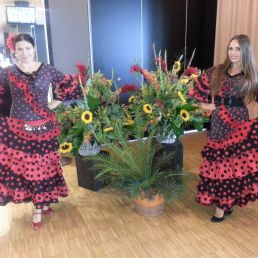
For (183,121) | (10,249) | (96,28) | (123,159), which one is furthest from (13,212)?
(96,28)

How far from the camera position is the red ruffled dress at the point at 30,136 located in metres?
2.03

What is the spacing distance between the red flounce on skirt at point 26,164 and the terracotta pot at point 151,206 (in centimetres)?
66

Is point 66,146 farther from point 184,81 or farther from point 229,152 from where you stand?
point 229,152

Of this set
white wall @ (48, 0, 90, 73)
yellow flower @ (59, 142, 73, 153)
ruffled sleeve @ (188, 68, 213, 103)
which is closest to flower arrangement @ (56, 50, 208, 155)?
yellow flower @ (59, 142, 73, 153)

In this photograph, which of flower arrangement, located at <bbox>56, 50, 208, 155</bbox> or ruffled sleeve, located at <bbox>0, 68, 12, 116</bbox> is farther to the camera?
flower arrangement, located at <bbox>56, 50, 208, 155</bbox>

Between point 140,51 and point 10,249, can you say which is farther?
point 140,51

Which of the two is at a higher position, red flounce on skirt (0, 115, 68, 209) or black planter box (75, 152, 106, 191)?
red flounce on skirt (0, 115, 68, 209)

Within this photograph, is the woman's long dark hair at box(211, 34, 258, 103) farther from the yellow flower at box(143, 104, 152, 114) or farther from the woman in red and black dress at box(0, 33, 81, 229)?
the woman in red and black dress at box(0, 33, 81, 229)

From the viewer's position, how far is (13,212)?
8.13 feet

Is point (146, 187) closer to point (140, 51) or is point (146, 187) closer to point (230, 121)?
point (230, 121)

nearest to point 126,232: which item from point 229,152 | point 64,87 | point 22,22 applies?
point 229,152

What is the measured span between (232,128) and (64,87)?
1.21m

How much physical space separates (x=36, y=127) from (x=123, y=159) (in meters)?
0.64

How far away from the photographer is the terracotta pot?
2328mm
